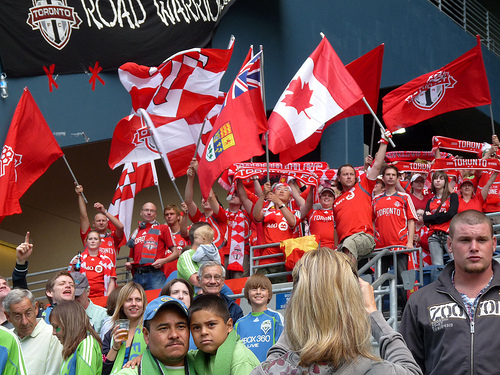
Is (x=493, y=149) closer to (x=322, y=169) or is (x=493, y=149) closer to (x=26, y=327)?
(x=322, y=169)

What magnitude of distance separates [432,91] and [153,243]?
4.94 metres

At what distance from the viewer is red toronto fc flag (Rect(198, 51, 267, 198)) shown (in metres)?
9.38

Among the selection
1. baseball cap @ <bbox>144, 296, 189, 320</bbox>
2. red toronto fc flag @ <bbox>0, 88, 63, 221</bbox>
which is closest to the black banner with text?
red toronto fc flag @ <bbox>0, 88, 63, 221</bbox>

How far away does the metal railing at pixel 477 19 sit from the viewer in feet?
61.3

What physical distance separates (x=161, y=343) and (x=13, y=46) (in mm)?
12315

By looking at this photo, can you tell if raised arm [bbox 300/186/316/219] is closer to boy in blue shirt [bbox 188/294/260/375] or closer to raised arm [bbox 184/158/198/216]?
raised arm [bbox 184/158/198/216]

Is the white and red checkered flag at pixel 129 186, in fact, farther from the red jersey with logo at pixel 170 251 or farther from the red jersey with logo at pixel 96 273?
the red jersey with logo at pixel 96 273

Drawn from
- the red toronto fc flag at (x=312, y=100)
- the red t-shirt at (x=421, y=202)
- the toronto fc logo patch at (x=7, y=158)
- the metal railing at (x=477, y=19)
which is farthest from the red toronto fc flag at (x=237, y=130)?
the metal railing at (x=477, y=19)

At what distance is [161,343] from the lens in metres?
3.93

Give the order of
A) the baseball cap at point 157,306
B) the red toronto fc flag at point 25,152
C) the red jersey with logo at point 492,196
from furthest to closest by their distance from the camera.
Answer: the red toronto fc flag at point 25,152 → the red jersey with logo at point 492,196 → the baseball cap at point 157,306

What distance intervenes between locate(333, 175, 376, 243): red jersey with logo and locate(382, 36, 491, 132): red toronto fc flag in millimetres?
2683

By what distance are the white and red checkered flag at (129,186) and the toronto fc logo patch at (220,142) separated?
3087 millimetres

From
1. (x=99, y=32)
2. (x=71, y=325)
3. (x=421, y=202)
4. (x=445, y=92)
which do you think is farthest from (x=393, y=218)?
(x=99, y=32)

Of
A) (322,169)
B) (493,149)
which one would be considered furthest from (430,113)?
(322,169)
